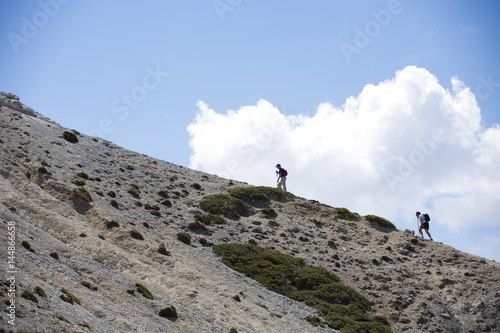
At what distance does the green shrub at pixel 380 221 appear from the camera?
55750mm

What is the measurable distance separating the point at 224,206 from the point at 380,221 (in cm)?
1966

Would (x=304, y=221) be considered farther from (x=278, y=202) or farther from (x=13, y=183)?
(x=13, y=183)

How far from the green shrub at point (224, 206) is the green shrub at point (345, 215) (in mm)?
12215

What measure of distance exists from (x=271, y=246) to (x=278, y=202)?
1187cm

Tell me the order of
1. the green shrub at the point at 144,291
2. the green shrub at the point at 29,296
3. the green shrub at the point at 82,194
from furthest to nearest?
the green shrub at the point at 82,194 < the green shrub at the point at 144,291 < the green shrub at the point at 29,296

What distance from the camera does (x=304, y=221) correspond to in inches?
2156

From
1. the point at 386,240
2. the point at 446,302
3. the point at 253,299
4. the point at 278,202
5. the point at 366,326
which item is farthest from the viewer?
the point at 278,202

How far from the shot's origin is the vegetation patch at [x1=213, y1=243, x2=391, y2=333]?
37.4m

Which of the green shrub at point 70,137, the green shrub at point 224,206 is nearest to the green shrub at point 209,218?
the green shrub at point 224,206

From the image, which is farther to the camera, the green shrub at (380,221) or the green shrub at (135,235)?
the green shrub at (380,221)

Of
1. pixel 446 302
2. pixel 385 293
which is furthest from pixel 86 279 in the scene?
pixel 446 302

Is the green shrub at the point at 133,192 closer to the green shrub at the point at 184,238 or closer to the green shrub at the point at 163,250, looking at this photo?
the green shrub at the point at 184,238

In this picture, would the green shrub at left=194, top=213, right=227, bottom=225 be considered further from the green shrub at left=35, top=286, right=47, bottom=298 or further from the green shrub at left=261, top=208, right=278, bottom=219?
the green shrub at left=35, top=286, right=47, bottom=298

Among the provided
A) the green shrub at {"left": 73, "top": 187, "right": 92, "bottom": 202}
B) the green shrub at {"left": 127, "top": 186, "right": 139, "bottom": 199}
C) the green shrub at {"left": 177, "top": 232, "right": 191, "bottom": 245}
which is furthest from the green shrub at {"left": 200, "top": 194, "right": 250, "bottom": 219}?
the green shrub at {"left": 73, "top": 187, "right": 92, "bottom": 202}
